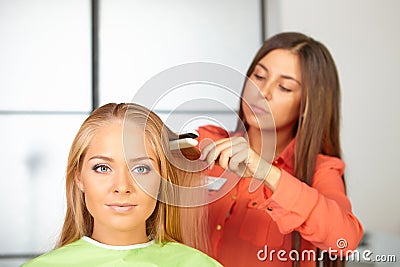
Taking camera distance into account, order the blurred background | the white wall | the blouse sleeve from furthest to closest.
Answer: the white wall, the blurred background, the blouse sleeve

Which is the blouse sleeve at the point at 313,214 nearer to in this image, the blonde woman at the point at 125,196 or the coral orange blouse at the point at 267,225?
the coral orange blouse at the point at 267,225

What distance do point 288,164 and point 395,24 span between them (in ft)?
3.68

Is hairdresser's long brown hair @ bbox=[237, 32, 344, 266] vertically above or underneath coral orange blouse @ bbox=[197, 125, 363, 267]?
above

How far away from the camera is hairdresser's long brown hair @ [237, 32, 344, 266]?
5.77 ft

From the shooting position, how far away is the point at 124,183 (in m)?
1.30

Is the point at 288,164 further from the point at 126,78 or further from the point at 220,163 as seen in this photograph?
the point at 126,78

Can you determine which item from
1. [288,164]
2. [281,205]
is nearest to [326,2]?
[288,164]

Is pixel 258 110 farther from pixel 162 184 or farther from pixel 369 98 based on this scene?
pixel 369 98

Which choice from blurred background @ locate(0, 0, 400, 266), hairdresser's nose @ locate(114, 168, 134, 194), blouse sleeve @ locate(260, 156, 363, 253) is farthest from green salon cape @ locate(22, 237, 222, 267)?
blurred background @ locate(0, 0, 400, 266)

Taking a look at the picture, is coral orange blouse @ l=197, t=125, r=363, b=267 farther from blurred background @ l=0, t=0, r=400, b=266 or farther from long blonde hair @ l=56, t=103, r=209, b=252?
blurred background @ l=0, t=0, r=400, b=266

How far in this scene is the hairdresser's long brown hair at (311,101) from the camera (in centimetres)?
176

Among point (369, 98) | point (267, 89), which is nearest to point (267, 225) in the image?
point (267, 89)

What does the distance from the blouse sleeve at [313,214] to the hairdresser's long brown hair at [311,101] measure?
13 cm

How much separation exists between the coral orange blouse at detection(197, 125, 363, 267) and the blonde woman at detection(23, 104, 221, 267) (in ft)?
0.76
